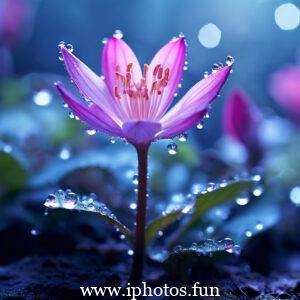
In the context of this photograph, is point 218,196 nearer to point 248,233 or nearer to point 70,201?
point 248,233

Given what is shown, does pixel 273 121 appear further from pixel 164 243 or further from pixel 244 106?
pixel 164 243

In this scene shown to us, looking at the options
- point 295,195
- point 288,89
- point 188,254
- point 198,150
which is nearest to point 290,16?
point 288,89

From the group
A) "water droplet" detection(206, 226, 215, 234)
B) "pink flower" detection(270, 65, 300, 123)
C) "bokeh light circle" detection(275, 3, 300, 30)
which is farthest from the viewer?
"bokeh light circle" detection(275, 3, 300, 30)

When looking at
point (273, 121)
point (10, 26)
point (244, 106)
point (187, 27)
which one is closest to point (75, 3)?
point (187, 27)

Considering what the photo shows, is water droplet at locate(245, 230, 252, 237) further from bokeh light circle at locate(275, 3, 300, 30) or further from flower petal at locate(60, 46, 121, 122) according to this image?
bokeh light circle at locate(275, 3, 300, 30)
